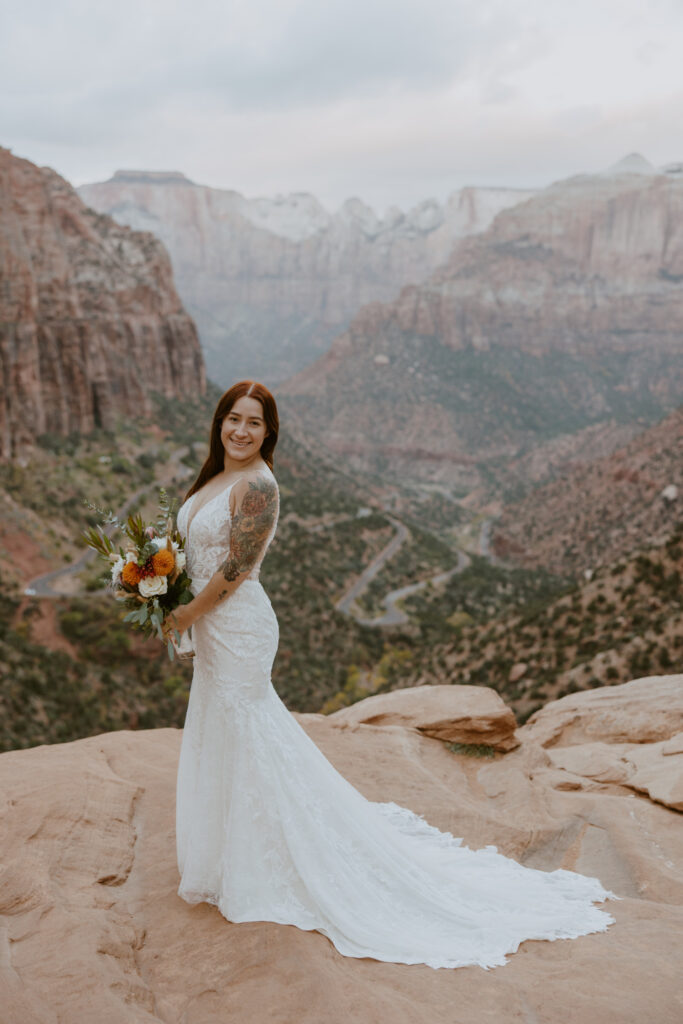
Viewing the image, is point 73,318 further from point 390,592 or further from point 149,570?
point 149,570

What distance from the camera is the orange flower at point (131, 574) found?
17.2 feet

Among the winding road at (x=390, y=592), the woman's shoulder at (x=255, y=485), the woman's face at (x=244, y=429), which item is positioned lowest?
the winding road at (x=390, y=592)

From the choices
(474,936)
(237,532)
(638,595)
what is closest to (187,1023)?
(474,936)

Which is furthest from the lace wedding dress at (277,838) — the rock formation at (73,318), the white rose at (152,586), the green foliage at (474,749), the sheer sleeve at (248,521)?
the rock formation at (73,318)

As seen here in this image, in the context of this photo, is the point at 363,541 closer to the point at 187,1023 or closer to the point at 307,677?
the point at 307,677

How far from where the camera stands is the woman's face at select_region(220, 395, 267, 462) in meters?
5.55

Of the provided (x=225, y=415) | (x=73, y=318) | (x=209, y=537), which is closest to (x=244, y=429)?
(x=225, y=415)

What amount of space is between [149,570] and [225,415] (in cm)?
130

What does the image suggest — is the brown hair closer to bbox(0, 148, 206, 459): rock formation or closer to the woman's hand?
the woman's hand

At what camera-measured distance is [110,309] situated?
220ft

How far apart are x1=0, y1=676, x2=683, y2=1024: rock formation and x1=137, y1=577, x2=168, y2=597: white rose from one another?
222 cm

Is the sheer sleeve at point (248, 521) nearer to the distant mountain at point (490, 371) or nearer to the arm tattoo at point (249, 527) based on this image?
the arm tattoo at point (249, 527)

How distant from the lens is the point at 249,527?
533 cm

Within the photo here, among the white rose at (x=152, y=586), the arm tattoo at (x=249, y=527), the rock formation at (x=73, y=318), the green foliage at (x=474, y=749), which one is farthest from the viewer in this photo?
the rock formation at (x=73, y=318)
